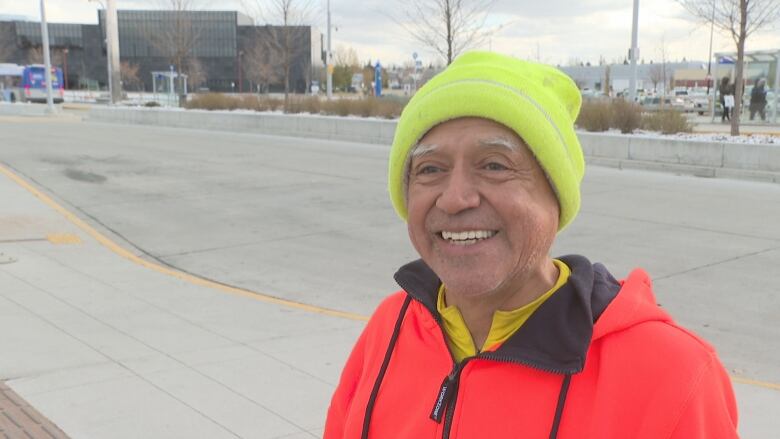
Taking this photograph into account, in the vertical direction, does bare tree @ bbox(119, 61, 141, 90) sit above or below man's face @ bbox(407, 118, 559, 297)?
above

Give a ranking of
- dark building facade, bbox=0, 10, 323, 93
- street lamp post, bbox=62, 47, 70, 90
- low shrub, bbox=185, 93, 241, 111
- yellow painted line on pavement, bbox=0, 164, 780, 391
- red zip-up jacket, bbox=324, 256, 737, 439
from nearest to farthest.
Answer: red zip-up jacket, bbox=324, 256, 737, 439, yellow painted line on pavement, bbox=0, 164, 780, 391, low shrub, bbox=185, 93, 241, 111, street lamp post, bbox=62, 47, 70, 90, dark building facade, bbox=0, 10, 323, 93

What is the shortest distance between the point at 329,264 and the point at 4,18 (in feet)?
374

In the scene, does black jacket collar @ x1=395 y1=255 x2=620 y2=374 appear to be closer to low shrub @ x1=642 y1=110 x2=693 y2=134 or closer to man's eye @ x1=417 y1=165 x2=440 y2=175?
man's eye @ x1=417 y1=165 x2=440 y2=175

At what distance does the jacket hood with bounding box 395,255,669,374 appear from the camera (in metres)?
1.38

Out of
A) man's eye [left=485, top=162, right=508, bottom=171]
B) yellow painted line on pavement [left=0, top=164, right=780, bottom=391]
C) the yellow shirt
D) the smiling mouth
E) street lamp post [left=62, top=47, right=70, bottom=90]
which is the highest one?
street lamp post [left=62, top=47, right=70, bottom=90]

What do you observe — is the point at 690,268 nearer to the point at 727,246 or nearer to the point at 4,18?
the point at 727,246

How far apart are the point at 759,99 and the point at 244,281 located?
2380 centimetres

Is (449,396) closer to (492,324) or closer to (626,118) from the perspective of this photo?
(492,324)

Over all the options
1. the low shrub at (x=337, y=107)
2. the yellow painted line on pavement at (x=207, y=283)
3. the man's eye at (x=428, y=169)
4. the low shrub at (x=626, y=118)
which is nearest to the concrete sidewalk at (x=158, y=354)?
the yellow painted line on pavement at (x=207, y=283)

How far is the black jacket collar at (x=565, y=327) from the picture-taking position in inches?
54.1

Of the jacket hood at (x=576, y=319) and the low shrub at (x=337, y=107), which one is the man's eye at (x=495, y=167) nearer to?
the jacket hood at (x=576, y=319)

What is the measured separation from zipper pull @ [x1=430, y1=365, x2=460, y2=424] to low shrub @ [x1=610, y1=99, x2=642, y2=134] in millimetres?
18362

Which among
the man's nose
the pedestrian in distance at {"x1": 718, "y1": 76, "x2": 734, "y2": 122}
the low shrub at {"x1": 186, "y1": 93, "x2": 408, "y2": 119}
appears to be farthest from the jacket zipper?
the pedestrian in distance at {"x1": 718, "y1": 76, "x2": 734, "y2": 122}

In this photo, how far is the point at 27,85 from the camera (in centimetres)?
5591
